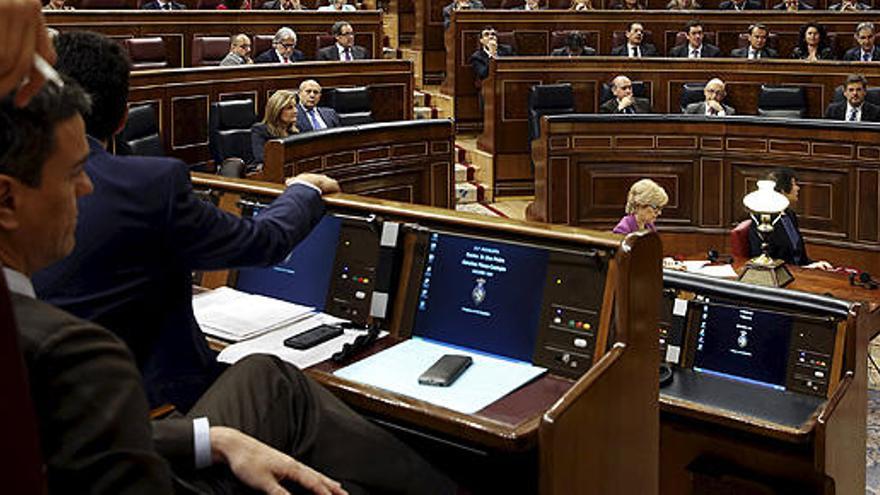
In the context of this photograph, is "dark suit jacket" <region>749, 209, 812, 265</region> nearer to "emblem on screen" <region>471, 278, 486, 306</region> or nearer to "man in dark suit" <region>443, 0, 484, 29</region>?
"emblem on screen" <region>471, 278, 486, 306</region>

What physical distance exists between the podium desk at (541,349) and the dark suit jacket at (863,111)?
5.43 m

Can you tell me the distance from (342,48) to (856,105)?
3457 millimetres

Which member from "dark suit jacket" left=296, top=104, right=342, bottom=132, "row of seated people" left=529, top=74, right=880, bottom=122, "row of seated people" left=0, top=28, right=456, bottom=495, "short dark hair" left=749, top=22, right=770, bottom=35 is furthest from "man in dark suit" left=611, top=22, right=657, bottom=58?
"row of seated people" left=0, top=28, right=456, bottom=495

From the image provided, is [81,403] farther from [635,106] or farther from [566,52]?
[566,52]

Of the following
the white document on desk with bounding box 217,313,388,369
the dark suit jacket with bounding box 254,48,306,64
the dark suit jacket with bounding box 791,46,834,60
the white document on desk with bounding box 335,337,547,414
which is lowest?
the white document on desk with bounding box 335,337,547,414

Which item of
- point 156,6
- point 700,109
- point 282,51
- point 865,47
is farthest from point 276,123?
point 865,47

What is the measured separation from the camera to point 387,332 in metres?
2.40

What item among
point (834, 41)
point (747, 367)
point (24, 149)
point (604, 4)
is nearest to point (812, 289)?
point (747, 367)

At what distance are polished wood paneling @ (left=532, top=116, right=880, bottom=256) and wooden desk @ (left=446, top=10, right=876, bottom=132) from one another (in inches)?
86.0

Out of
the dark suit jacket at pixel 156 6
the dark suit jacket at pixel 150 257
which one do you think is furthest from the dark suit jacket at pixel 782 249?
the dark suit jacket at pixel 156 6

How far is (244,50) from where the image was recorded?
7.58 metres

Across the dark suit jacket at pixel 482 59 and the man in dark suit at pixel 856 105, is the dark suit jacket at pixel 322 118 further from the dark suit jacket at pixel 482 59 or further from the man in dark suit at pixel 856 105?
the man in dark suit at pixel 856 105

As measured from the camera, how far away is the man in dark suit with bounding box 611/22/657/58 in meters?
8.93

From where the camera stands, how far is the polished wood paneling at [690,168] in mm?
6527
